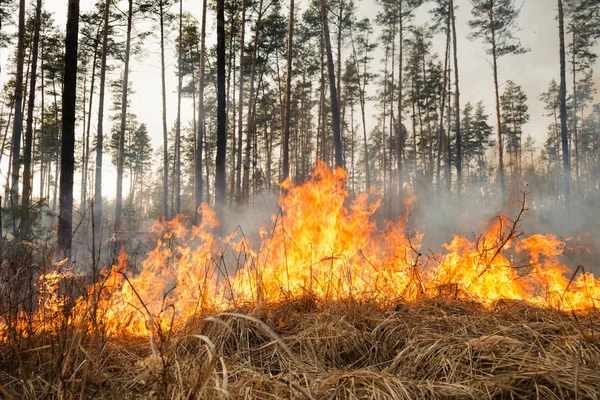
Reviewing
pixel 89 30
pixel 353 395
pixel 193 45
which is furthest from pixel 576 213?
pixel 89 30

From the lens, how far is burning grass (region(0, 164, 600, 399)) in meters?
1.60

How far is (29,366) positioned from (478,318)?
128 inches

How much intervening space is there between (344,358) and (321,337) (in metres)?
0.21

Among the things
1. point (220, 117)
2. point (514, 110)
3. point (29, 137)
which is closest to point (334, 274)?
point (220, 117)

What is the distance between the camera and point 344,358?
7.65 feet

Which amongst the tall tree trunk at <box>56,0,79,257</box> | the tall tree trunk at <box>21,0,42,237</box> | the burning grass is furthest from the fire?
the tall tree trunk at <box>21,0,42,237</box>

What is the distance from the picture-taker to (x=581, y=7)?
18562 millimetres

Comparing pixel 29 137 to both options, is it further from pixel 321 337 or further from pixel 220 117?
pixel 321 337

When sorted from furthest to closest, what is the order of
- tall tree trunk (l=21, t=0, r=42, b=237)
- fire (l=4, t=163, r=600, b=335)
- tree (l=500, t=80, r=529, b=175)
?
tree (l=500, t=80, r=529, b=175), tall tree trunk (l=21, t=0, r=42, b=237), fire (l=4, t=163, r=600, b=335)

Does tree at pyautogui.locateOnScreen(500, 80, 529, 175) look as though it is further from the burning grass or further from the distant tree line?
the burning grass

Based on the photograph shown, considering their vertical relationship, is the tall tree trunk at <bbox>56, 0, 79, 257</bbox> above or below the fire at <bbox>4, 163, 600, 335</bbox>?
above

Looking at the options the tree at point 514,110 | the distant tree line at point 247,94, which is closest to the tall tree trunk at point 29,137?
the distant tree line at point 247,94

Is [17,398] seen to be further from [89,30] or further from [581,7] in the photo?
[581,7]

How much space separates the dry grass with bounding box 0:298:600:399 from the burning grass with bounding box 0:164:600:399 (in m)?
0.01
